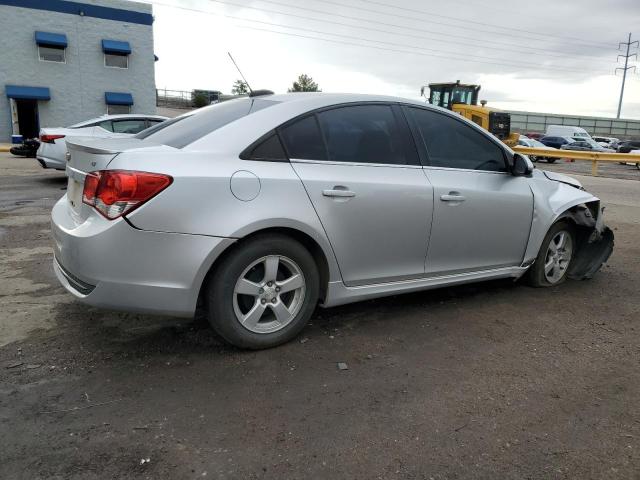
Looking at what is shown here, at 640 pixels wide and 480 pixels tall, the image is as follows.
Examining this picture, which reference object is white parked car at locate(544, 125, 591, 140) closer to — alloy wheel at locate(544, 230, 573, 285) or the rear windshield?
alloy wheel at locate(544, 230, 573, 285)

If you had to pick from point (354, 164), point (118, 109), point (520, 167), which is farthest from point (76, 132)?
point (118, 109)

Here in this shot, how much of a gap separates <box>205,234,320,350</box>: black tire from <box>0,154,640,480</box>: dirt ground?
0.42ft

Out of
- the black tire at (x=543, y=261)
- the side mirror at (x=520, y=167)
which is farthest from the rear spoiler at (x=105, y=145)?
the black tire at (x=543, y=261)

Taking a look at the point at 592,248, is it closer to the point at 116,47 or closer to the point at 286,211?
the point at 286,211

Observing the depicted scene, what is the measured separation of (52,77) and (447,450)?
30.2 meters

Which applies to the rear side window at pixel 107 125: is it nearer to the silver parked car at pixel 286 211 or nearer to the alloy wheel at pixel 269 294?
the silver parked car at pixel 286 211

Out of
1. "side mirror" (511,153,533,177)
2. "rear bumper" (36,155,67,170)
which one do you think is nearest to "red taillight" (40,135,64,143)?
"rear bumper" (36,155,67,170)

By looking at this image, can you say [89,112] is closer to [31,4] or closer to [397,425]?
[31,4]

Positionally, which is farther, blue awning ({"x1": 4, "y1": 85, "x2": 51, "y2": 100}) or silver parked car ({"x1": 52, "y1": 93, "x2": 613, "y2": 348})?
blue awning ({"x1": 4, "y1": 85, "x2": 51, "y2": 100})

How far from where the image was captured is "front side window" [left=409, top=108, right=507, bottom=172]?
394cm

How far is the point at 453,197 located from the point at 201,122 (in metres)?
1.93

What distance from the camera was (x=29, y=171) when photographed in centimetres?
1337

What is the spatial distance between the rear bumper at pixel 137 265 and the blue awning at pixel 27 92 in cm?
2771

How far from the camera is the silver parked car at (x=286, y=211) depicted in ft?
9.40
